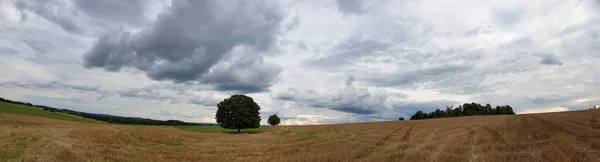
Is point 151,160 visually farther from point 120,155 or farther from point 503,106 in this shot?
point 503,106

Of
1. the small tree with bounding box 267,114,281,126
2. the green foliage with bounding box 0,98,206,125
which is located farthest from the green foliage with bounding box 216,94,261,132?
the green foliage with bounding box 0,98,206,125

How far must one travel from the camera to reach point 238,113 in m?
68.3

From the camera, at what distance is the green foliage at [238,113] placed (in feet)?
224

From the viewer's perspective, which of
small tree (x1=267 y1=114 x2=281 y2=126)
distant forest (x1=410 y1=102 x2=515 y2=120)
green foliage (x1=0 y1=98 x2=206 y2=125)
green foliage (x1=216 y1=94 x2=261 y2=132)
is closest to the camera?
green foliage (x1=216 y1=94 x2=261 y2=132)

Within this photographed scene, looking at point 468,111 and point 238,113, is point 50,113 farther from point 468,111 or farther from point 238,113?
point 468,111

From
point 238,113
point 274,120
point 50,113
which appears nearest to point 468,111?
point 274,120

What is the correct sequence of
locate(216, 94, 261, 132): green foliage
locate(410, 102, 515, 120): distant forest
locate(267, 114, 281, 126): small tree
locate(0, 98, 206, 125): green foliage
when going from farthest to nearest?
locate(410, 102, 515, 120): distant forest < locate(267, 114, 281, 126): small tree < locate(0, 98, 206, 125): green foliage < locate(216, 94, 261, 132): green foliage

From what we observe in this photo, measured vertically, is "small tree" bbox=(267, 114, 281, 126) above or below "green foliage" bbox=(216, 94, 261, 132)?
below

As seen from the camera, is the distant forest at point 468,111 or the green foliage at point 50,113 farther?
the distant forest at point 468,111

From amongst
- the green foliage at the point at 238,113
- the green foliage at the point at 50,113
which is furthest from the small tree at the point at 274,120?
the green foliage at the point at 50,113

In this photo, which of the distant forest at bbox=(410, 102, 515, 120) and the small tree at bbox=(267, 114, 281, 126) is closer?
the small tree at bbox=(267, 114, 281, 126)

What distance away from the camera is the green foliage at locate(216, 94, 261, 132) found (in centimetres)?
6838

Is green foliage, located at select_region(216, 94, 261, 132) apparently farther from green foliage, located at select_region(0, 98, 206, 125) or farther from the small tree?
green foliage, located at select_region(0, 98, 206, 125)

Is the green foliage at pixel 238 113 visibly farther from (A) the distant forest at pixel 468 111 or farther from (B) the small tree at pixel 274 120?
(A) the distant forest at pixel 468 111
